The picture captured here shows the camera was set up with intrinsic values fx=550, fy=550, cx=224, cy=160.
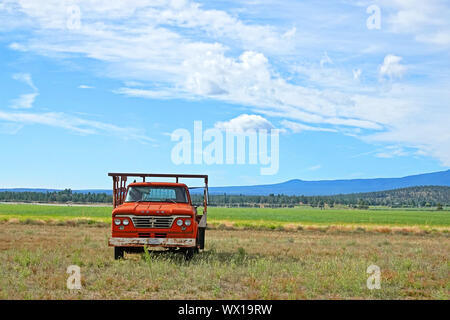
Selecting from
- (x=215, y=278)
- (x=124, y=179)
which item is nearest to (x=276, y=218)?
(x=124, y=179)

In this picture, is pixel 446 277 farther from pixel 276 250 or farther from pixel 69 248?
pixel 69 248

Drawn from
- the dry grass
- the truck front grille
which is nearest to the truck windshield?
the truck front grille

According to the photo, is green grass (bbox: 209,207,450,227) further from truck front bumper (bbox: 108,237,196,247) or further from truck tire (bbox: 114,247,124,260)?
truck front bumper (bbox: 108,237,196,247)

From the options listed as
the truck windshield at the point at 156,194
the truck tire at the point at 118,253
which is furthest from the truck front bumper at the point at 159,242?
the truck windshield at the point at 156,194

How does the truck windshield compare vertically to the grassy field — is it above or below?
above

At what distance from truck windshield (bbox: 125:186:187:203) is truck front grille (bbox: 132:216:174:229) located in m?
1.66

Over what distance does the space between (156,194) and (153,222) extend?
1.85 metres

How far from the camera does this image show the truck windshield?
17953mm

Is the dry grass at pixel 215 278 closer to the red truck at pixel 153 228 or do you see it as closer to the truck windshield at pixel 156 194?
the red truck at pixel 153 228

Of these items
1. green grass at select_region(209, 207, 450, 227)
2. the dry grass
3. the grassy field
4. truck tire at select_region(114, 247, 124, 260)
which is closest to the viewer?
the dry grass

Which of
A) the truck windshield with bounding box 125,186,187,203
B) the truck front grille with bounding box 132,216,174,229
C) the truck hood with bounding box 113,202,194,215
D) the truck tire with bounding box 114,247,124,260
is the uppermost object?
the truck windshield with bounding box 125,186,187,203

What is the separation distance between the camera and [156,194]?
18016mm

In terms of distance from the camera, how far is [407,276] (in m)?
14.7
